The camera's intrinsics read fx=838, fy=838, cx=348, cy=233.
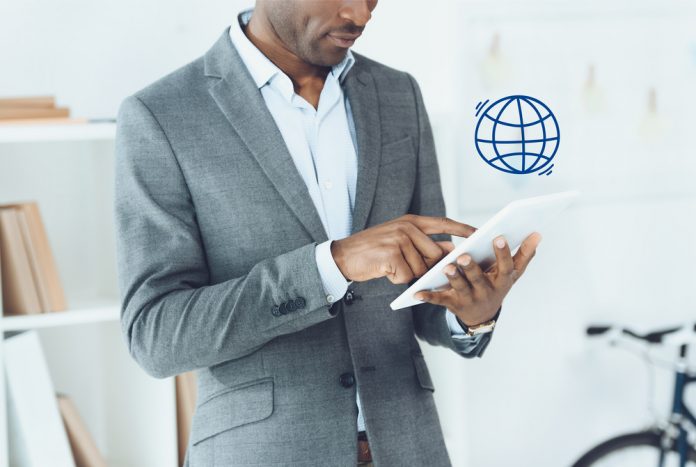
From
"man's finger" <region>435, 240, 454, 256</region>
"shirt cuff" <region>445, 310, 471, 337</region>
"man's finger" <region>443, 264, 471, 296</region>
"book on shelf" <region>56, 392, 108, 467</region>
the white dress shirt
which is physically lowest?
"book on shelf" <region>56, 392, 108, 467</region>

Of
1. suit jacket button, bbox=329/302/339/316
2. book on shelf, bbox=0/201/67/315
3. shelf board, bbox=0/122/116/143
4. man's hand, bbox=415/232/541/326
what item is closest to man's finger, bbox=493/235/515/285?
man's hand, bbox=415/232/541/326

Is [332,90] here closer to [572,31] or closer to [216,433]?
[216,433]

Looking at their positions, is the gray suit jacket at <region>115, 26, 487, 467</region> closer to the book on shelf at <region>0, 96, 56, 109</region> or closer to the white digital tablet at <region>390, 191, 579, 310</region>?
the white digital tablet at <region>390, 191, 579, 310</region>

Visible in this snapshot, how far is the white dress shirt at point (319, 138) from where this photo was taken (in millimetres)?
1323

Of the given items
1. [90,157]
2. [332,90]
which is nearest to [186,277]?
[332,90]

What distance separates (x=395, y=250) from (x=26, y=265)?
1108 mm

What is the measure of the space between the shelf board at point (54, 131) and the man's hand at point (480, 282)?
99 centimetres

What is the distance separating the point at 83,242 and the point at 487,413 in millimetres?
1335

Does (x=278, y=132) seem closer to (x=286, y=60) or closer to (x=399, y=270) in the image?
(x=286, y=60)

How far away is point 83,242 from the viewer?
2.17 meters

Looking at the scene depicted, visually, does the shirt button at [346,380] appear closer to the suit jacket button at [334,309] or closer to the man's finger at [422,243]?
the suit jacket button at [334,309]

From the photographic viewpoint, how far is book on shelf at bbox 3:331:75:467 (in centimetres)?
184

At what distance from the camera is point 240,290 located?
1.17 m

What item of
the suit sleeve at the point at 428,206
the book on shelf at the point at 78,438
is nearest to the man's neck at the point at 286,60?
the suit sleeve at the point at 428,206
